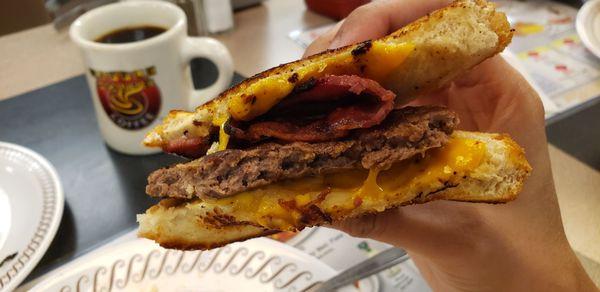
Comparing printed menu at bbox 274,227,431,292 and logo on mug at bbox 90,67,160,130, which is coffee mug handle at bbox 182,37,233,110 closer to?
logo on mug at bbox 90,67,160,130

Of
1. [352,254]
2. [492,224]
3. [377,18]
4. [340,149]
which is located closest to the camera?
[340,149]

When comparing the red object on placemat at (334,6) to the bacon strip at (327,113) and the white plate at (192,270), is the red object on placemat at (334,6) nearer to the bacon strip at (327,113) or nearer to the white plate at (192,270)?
the white plate at (192,270)

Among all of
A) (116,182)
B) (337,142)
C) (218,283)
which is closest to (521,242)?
(337,142)

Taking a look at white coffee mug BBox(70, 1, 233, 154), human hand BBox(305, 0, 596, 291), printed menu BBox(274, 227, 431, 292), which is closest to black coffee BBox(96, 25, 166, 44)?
white coffee mug BBox(70, 1, 233, 154)

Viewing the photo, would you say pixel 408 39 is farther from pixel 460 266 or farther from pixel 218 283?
pixel 218 283

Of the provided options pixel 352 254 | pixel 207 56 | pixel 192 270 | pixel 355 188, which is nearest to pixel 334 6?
pixel 207 56

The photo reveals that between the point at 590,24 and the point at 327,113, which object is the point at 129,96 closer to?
the point at 327,113
